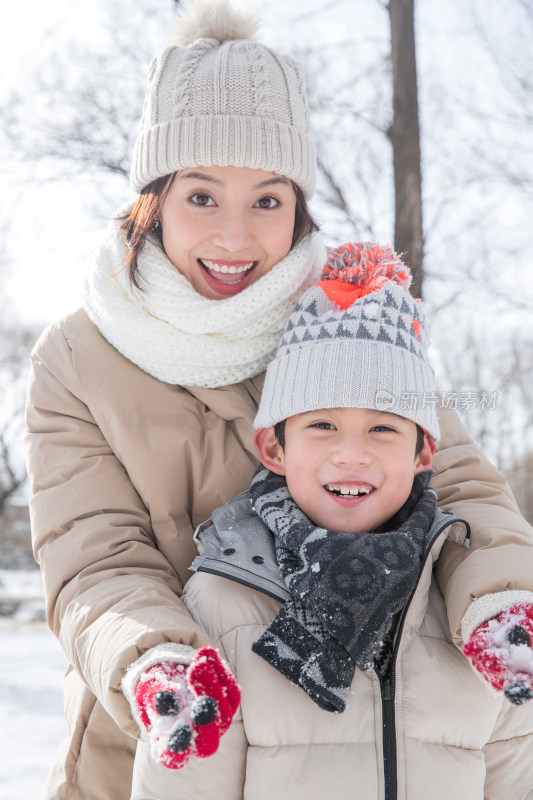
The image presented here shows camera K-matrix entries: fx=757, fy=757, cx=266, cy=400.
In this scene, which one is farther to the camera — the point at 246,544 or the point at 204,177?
the point at 204,177

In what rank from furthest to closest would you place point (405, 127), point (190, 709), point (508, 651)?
point (405, 127) → point (508, 651) → point (190, 709)

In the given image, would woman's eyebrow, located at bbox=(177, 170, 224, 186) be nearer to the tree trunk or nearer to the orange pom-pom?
the orange pom-pom

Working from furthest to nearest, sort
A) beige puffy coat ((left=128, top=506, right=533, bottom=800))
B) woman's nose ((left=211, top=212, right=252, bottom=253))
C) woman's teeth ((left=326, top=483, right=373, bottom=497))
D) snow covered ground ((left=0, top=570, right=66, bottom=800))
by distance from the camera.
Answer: snow covered ground ((left=0, top=570, right=66, bottom=800)) → woman's nose ((left=211, top=212, right=252, bottom=253)) → woman's teeth ((left=326, top=483, right=373, bottom=497)) → beige puffy coat ((left=128, top=506, right=533, bottom=800))

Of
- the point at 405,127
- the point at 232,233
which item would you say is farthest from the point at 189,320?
the point at 405,127

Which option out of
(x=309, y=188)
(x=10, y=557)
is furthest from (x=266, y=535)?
(x=10, y=557)

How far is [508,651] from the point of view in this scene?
1.46 m

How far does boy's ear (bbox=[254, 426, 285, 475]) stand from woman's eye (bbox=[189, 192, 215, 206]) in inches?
25.4

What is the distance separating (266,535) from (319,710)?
424 mm

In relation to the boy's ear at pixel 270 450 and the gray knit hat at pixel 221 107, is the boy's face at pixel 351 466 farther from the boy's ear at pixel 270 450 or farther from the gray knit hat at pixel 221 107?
the gray knit hat at pixel 221 107

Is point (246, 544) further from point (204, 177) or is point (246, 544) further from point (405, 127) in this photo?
point (405, 127)

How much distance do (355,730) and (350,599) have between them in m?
0.26

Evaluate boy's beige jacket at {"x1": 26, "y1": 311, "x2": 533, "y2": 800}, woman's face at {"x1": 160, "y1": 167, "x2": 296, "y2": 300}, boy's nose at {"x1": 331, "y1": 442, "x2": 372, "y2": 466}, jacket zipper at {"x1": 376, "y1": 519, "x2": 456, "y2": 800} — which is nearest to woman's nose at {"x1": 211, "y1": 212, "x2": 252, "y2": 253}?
woman's face at {"x1": 160, "y1": 167, "x2": 296, "y2": 300}

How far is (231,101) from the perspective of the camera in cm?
210

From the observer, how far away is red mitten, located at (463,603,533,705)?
1389 mm
